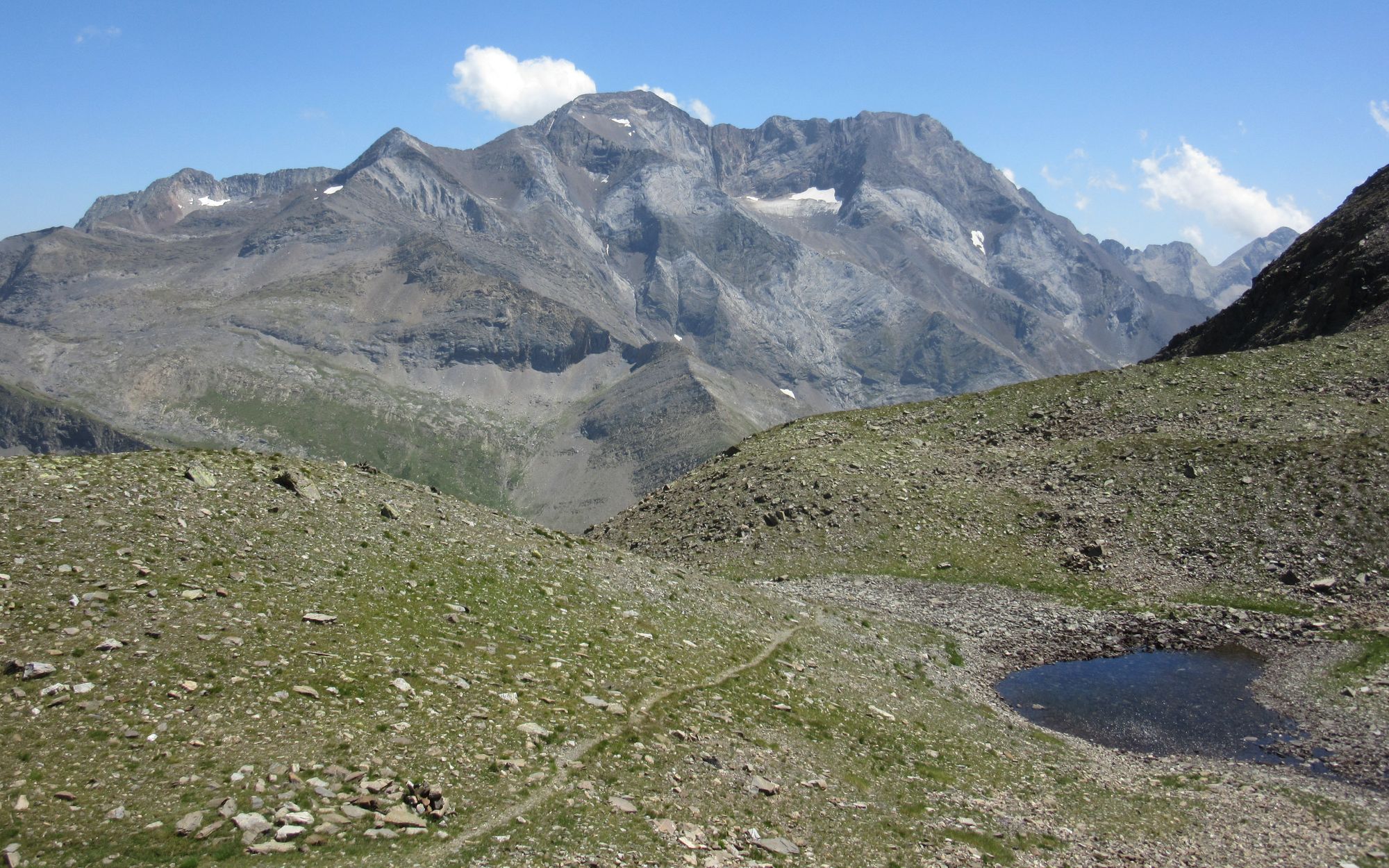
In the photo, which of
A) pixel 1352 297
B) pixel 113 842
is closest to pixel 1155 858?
pixel 113 842

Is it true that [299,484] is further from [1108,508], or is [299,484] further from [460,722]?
[1108,508]

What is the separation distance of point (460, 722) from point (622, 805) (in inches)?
197

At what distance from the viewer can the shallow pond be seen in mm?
33938

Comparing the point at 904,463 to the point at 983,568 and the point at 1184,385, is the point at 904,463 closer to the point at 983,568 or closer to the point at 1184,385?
the point at 983,568

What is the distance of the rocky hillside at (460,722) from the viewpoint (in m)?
20.1

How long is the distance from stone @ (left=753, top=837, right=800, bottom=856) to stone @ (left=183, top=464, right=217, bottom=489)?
25.0 m

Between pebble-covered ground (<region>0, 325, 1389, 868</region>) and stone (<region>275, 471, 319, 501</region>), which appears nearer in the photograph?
pebble-covered ground (<region>0, 325, 1389, 868</region>)

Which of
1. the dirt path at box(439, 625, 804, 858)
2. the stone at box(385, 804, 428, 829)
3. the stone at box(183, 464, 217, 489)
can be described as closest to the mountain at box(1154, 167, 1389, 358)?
the dirt path at box(439, 625, 804, 858)

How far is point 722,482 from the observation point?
6406 centimetres

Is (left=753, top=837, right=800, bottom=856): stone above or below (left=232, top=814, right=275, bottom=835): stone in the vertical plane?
below

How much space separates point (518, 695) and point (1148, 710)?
83.5 ft

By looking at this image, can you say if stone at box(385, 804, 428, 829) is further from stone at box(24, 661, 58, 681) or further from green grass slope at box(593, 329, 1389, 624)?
green grass slope at box(593, 329, 1389, 624)

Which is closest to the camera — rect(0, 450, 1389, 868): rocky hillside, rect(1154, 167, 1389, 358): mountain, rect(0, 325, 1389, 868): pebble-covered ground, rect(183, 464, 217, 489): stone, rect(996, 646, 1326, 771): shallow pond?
rect(0, 450, 1389, 868): rocky hillside

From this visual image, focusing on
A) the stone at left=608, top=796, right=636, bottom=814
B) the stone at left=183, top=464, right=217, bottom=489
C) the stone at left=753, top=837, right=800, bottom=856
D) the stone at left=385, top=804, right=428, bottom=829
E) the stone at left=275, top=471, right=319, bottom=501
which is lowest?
the stone at left=753, top=837, right=800, bottom=856
